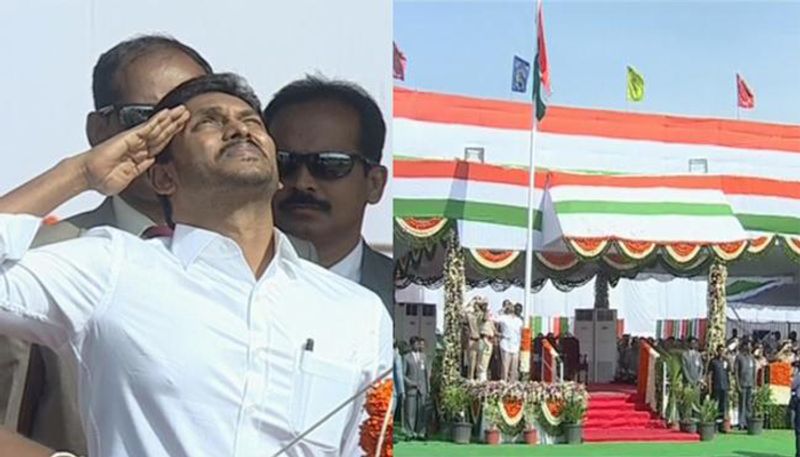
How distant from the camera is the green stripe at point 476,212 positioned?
6312 mm

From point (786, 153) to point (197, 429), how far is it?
1176 cm

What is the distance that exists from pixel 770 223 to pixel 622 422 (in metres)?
2.78

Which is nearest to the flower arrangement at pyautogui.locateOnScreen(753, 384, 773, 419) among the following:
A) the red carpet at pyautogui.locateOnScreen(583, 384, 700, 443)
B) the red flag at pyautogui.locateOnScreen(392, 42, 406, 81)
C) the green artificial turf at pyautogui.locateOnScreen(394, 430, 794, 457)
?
the green artificial turf at pyautogui.locateOnScreen(394, 430, 794, 457)

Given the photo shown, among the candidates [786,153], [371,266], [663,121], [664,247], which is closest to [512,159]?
[664,247]

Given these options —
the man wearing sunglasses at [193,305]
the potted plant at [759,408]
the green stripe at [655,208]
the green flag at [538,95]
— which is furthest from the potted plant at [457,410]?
the man wearing sunglasses at [193,305]

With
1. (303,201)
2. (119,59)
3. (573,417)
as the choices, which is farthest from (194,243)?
(573,417)

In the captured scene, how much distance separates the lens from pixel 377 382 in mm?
1666

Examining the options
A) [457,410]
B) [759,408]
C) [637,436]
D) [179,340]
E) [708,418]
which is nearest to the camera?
[179,340]

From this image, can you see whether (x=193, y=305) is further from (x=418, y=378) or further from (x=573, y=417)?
(x=573, y=417)

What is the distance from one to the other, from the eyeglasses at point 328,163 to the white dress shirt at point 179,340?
0.56 feet

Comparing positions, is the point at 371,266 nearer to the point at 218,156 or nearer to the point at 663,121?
the point at 218,156

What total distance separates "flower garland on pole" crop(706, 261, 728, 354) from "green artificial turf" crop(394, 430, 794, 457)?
1093 millimetres

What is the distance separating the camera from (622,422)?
9.48 m

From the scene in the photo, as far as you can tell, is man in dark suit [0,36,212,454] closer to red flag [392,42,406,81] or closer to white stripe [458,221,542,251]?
red flag [392,42,406,81]
